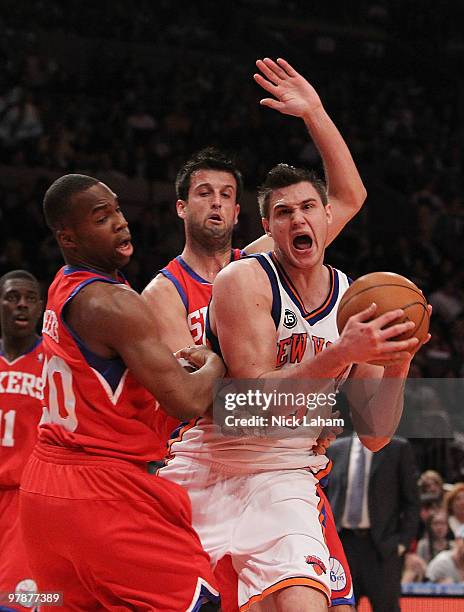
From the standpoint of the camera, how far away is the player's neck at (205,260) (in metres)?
4.49

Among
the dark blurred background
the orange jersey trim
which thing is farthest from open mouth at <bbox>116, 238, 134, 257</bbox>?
the dark blurred background

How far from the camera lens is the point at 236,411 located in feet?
11.4

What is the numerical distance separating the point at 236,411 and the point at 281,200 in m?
0.82

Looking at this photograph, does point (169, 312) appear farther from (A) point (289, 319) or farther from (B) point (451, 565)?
(B) point (451, 565)

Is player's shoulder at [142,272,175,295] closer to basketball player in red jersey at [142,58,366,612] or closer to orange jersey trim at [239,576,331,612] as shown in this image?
basketball player in red jersey at [142,58,366,612]

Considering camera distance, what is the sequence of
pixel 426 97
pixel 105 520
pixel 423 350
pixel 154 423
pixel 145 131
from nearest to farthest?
pixel 105 520 → pixel 154 423 → pixel 423 350 → pixel 145 131 → pixel 426 97

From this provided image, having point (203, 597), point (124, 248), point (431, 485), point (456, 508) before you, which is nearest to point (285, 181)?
point (124, 248)

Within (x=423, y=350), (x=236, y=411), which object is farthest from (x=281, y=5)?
(x=236, y=411)

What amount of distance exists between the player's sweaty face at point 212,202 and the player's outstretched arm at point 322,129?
469mm

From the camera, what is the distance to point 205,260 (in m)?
4.51

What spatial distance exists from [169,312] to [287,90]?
1.10m

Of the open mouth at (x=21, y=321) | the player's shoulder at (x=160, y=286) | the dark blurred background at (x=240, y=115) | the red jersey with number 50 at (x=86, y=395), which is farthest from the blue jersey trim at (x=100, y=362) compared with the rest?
the dark blurred background at (x=240, y=115)

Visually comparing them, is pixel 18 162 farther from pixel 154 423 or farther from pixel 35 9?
pixel 154 423

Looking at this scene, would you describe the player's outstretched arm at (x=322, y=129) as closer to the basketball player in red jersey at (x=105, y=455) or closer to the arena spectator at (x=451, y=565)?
the basketball player in red jersey at (x=105, y=455)
